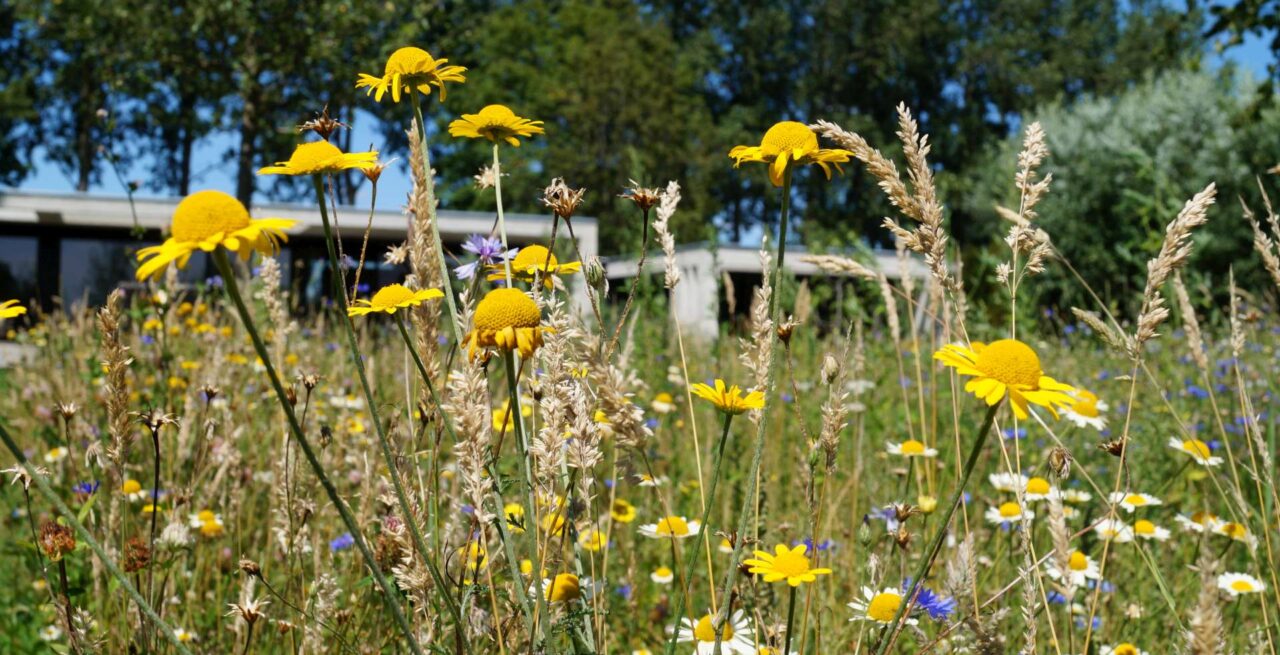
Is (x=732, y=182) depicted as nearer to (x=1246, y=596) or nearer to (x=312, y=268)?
(x=312, y=268)

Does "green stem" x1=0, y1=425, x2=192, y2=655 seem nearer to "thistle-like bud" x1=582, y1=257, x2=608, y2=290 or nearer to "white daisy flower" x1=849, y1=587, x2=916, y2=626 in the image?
"thistle-like bud" x1=582, y1=257, x2=608, y2=290

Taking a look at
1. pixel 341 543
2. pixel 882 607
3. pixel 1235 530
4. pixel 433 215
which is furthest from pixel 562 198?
pixel 1235 530

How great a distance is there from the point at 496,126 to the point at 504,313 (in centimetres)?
42

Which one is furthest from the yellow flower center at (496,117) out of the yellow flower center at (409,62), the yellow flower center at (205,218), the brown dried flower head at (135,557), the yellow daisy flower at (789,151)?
the brown dried flower head at (135,557)

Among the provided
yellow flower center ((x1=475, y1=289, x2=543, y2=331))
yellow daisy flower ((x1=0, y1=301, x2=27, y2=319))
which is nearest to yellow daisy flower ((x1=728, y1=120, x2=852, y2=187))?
yellow flower center ((x1=475, y1=289, x2=543, y2=331))

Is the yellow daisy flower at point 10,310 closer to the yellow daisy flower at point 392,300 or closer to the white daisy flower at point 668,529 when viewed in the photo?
the yellow daisy flower at point 392,300

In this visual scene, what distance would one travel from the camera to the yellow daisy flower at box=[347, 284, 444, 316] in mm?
1244

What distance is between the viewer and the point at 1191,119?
23.7 meters

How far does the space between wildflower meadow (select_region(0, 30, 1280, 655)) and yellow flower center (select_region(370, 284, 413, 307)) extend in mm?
11

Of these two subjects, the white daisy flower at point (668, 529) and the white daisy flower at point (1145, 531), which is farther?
the white daisy flower at point (1145, 531)

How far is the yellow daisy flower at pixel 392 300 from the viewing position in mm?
1244

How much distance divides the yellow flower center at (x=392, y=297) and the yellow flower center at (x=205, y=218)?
339 mm

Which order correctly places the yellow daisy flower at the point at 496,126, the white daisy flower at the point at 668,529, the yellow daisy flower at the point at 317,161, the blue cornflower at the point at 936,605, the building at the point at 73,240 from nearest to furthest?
the yellow daisy flower at the point at 317,161, the yellow daisy flower at the point at 496,126, the blue cornflower at the point at 936,605, the white daisy flower at the point at 668,529, the building at the point at 73,240

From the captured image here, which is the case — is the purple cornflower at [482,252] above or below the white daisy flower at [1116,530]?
above
